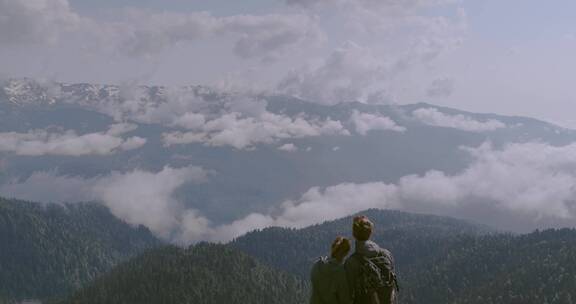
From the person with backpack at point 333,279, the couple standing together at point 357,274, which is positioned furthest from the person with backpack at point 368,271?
the person with backpack at point 333,279

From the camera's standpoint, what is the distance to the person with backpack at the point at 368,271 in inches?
995

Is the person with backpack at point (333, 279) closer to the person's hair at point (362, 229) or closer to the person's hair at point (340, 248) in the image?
the person's hair at point (340, 248)

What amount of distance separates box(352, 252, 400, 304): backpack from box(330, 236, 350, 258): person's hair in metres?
0.83

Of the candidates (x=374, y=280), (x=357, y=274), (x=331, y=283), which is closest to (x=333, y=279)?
(x=331, y=283)

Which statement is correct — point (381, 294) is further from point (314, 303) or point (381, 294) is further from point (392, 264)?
point (314, 303)

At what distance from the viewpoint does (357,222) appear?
1022 inches

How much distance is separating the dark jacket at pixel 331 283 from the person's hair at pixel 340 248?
0.98 ft

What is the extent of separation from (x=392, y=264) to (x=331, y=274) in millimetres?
3171

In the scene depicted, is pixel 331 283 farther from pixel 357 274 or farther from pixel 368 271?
pixel 368 271

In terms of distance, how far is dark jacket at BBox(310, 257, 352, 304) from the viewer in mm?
24672

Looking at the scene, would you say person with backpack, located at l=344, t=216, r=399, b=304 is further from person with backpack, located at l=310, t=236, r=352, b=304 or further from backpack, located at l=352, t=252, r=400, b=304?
person with backpack, located at l=310, t=236, r=352, b=304

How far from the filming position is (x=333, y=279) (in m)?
24.7

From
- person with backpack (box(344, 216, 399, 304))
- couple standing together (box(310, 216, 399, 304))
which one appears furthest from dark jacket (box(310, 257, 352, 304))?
person with backpack (box(344, 216, 399, 304))

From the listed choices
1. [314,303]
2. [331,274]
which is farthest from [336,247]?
[314,303]
